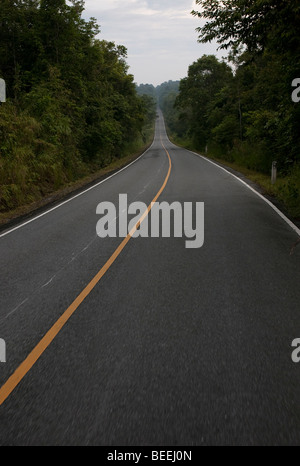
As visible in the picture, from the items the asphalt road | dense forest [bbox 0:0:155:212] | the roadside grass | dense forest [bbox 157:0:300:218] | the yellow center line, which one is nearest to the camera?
the asphalt road

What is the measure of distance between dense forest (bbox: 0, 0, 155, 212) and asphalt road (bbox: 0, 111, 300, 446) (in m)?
6.69

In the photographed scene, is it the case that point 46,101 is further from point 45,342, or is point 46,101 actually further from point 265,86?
point 45,342

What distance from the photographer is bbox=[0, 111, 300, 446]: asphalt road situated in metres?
2.73

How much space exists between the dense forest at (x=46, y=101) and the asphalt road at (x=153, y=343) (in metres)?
6.69

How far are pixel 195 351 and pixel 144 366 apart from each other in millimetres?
562

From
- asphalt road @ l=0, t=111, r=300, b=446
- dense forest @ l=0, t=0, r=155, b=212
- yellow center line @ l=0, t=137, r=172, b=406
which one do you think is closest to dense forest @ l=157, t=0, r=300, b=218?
asphalt road @ l=0, t=111, r=300, b=446

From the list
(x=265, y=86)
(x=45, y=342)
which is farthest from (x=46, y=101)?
(x=45, y=342)

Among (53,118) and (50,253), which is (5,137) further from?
(50,253)

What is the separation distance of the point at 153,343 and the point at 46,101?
15853mm

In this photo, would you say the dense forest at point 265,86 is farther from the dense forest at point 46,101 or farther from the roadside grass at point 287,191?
the dense forest at point 46,101

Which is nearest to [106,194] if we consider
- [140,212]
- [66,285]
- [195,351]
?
[140,212]

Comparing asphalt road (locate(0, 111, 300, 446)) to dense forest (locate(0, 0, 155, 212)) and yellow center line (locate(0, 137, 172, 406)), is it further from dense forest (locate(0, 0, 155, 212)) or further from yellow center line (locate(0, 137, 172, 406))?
dense forest (locate(0, 0, 155, 212))

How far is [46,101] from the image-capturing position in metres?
16.9

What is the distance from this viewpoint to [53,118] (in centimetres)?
1681
